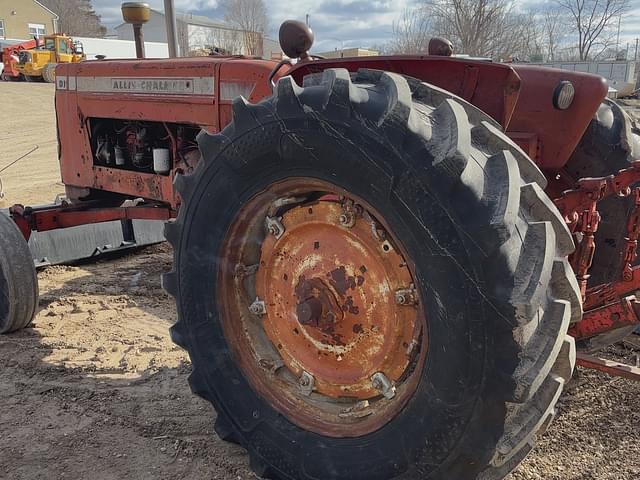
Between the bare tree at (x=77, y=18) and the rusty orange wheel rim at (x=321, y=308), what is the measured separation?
212 ft

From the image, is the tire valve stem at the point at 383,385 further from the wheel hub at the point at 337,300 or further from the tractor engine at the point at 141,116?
the tractor engine at the point at 141,116

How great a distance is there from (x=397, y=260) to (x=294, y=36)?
1575 mm

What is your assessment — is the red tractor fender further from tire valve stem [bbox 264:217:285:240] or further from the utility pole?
the utility pole

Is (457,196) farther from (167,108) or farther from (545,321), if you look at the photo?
(167,108)

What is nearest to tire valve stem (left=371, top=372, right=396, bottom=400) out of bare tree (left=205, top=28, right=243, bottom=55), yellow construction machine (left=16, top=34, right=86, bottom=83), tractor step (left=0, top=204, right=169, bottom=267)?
tractor step (left=0, top=204, right=169, bottom=267)

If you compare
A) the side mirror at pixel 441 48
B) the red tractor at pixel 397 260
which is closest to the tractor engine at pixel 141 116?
the red tractor at pixel 397 260

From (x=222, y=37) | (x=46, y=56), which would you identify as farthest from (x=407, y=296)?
(x=222, y=37)

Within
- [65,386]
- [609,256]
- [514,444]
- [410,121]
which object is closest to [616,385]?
[609,256]

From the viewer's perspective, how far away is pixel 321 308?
2.14m

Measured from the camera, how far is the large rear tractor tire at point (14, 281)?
12.7ft

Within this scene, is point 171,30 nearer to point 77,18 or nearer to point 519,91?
point 519,91

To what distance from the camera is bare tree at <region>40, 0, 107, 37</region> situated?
6062 centimetres

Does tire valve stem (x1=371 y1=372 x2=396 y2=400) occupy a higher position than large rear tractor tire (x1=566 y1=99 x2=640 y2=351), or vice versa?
large rear tractor tire (x1=566 y1=99 x2=640 y2=351)

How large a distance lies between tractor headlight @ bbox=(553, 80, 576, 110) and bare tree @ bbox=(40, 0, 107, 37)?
2546 inches
